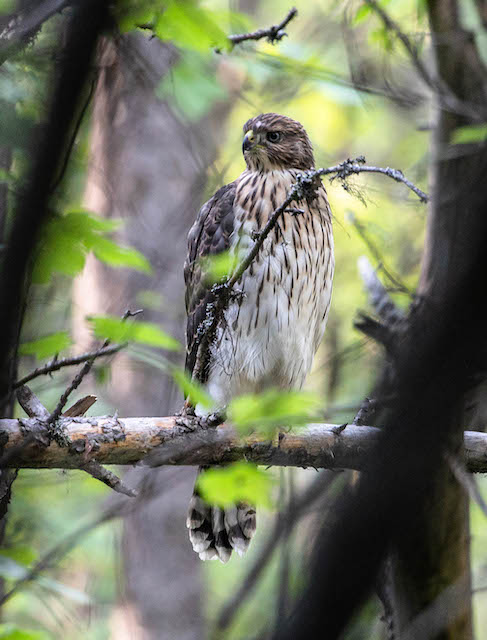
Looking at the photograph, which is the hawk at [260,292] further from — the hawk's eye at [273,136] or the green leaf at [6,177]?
the green leaf at [6,177]

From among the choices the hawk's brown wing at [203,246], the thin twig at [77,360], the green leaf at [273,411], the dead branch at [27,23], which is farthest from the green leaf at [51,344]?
the hawk's brown wing at [203,246]

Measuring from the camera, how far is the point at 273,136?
15.1 ft

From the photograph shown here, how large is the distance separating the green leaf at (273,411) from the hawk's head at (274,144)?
2907 millimetres

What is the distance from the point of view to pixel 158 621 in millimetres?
5734

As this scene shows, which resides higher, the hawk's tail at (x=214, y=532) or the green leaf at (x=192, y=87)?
the green leaf at (x=192, y=87)

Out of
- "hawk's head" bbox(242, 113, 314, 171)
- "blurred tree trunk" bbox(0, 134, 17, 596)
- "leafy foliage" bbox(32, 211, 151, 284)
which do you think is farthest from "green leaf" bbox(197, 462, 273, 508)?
"hawk's head" bbox(242, 113, 314, 171)

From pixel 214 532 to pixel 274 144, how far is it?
2281mm

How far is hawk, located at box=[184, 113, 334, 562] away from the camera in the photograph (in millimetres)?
4117

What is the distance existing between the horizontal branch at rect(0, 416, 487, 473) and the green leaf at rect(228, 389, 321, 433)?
2.59 feet

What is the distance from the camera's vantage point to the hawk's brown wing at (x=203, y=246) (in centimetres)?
429

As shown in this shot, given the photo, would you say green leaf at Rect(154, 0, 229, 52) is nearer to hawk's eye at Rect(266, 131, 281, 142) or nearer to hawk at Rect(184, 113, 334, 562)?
hawk at Rect(184, 113, 334, 562)

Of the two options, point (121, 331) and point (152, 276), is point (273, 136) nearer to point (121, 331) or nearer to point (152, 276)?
point (152, 276)

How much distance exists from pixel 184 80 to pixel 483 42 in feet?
6.41

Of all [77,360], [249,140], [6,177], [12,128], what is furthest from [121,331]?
[249,140]
